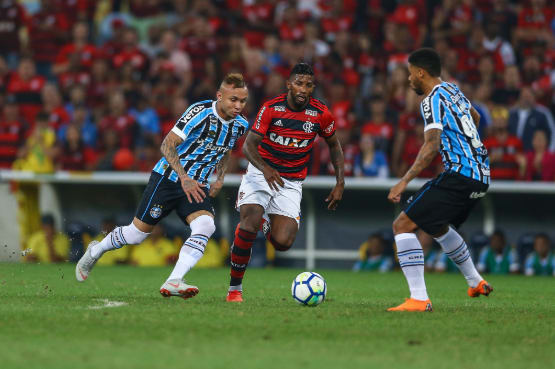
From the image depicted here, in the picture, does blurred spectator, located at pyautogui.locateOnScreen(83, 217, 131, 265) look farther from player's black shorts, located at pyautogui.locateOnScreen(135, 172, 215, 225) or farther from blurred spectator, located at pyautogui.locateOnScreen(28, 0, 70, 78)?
player's black shorts, located at pyautogui.locateOnScreen(135, 172, 215, 225)

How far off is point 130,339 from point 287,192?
3692 mm

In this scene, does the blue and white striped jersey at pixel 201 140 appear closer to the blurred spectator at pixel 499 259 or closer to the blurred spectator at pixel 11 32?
the blurred spectator at pixel 499 259

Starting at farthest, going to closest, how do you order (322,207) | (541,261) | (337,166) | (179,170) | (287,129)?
(322,207) < (541,261) < (337,166) < (287,129) < (179,170)

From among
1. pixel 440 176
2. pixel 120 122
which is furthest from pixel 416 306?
pixel 120 122

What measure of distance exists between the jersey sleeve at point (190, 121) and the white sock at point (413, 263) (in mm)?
2250

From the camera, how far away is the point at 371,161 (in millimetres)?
16266

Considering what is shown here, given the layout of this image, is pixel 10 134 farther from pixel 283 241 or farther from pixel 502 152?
pixel 283 241

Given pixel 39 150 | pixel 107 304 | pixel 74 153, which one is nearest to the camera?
pixel 107 304

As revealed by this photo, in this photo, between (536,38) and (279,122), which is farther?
(536,38)

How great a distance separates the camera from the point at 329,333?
21.1 feet

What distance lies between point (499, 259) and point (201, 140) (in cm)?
854

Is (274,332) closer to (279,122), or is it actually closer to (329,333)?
(329,333)

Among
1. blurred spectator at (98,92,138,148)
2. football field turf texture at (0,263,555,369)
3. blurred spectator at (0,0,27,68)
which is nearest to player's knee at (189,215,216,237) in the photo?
football field turf texture at (0,263,555,369)

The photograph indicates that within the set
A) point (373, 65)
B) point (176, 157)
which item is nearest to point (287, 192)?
point (176, 157)
